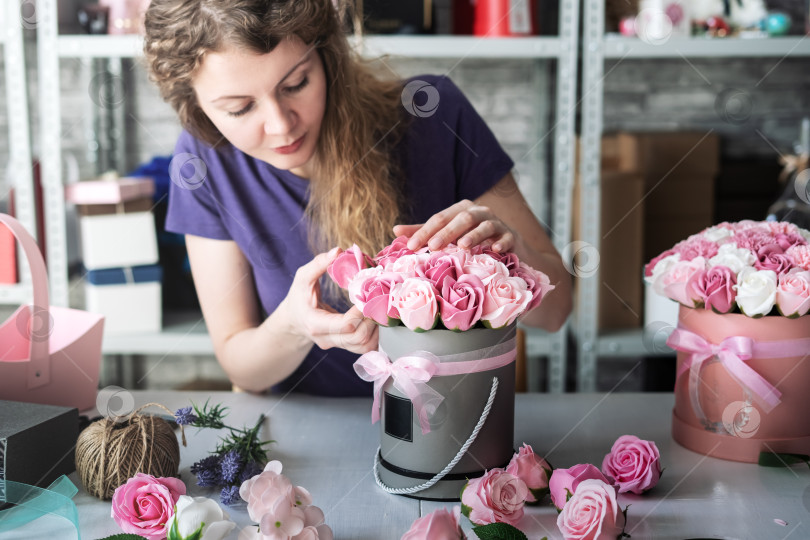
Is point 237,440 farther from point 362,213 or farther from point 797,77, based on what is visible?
point 797,77

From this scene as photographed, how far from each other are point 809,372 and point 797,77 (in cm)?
172

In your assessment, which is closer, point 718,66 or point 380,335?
point 380,335

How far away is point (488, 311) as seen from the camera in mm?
771

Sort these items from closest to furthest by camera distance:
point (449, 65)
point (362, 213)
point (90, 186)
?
point (362, 213) < point (90, 186) < point (449, 65)

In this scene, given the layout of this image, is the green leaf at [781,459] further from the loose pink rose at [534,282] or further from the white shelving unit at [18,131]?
the white shelving unit at [18,131]

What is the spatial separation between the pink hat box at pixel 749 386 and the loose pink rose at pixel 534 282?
0.22 m

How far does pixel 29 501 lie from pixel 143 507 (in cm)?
12

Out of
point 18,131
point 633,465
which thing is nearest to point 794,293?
point 633,465

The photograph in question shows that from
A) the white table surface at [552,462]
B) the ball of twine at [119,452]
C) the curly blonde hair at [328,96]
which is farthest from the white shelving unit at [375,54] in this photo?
the ball of twine at [119,452]

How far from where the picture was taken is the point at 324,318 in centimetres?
93

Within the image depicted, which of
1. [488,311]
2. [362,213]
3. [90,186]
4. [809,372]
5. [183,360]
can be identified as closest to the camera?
[488,311]

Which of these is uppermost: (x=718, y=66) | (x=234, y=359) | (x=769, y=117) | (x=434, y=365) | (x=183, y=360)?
(x=718, y=66)

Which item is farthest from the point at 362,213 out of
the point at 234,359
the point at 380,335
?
the point at 380,335

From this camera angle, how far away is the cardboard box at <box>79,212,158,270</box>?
1915mm
